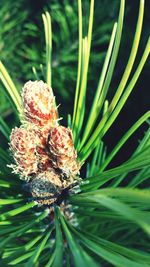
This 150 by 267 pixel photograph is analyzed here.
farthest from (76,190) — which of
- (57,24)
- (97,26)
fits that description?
(57,24)

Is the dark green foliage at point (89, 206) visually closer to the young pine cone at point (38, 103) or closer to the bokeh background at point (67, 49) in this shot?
the young pine cone at point (38, 103)

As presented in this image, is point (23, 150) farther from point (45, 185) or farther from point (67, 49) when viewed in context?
point (67, 49)

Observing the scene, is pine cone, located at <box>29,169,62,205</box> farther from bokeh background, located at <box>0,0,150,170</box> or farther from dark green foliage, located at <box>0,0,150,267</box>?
bokeh background, located at <box>0,0,150,170</box>

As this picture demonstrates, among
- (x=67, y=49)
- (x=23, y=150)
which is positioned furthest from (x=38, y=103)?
(x=67, y=49)

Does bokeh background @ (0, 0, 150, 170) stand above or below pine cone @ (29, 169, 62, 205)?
above

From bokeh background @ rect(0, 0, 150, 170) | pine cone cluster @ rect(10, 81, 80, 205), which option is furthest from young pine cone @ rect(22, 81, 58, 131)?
bokeh background @ rect(0, 0, 150, 170)

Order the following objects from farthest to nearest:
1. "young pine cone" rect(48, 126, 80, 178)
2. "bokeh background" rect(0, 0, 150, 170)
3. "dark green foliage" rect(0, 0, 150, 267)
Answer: "bokeh background" rect(0, 0, 150, 170), "young pine cone" rect(48, 126, 80, 178), "dark green foliage" rect(0, 0, 150, 267)

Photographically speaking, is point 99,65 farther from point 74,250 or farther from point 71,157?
point 74,250
